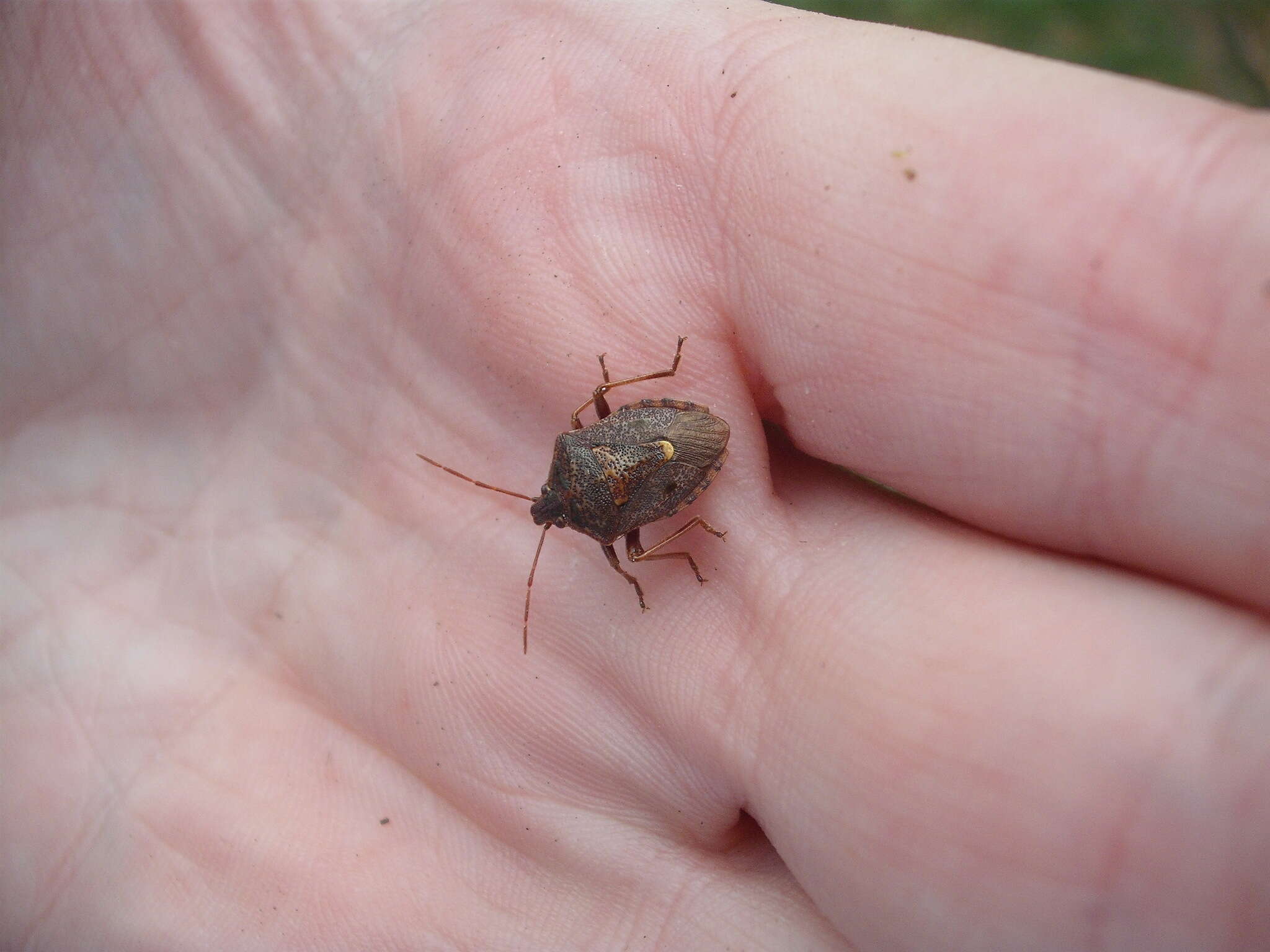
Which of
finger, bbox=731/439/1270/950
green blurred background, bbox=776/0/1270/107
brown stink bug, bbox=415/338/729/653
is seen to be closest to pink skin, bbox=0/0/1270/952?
finger, bbox=731/439/1270/950

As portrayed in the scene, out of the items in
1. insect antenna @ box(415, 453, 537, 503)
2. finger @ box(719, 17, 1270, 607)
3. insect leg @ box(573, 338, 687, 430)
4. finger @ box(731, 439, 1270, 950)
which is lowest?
finger @ box(731, 439, 1270, 950)

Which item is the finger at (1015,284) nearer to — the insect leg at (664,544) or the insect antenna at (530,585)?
the insect leg at (664,544)

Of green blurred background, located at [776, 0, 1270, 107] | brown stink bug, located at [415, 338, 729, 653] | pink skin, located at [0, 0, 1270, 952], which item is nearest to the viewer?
pink skin, located at [0, 0, 1270, 952]

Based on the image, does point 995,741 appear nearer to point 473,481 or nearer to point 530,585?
point 530,585

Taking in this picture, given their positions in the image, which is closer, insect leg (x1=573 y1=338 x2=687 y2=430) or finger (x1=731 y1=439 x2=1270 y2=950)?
finger (x1=731 y1=439 x2=1270 y2=950)

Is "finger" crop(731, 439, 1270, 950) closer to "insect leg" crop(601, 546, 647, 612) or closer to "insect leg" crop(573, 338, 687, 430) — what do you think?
"insect leg" crop(601, 546, 647, 612)

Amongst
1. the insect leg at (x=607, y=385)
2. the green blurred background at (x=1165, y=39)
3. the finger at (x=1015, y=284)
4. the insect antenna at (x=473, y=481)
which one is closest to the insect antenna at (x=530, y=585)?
the insect antenna at (x=473, y=481)

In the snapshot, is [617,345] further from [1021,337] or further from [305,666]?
[305,666]

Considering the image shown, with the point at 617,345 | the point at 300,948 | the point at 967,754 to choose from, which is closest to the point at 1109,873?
the point at 967,754
